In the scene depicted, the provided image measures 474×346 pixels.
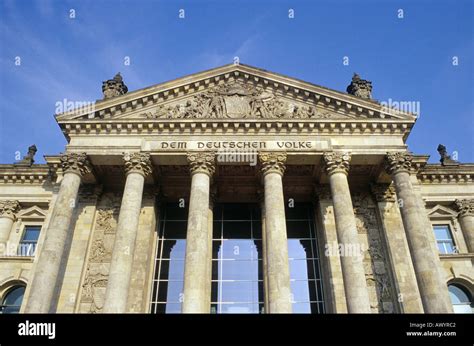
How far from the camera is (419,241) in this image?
66.4ft

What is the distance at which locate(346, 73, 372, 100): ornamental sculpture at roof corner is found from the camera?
25973mm

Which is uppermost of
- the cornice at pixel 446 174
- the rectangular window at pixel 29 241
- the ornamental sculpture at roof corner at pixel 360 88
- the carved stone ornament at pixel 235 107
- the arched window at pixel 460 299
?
the ornamental sculpture at roof corner at pixel 360 88

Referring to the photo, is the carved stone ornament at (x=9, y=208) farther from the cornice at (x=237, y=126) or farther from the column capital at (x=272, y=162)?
the column capital at (x=272, y=162)

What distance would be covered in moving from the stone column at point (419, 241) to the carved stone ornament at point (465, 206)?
685 centimetres

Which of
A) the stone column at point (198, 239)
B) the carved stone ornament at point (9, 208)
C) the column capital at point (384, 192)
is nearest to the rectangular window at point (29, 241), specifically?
the carved stone ornament at point (9, 208)

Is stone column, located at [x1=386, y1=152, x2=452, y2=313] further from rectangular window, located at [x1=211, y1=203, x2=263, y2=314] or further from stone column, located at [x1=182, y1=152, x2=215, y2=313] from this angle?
stone column, located at [x1=182, y1=152, x2=215, y2=313]

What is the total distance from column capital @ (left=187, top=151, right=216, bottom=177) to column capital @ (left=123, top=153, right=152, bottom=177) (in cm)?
231

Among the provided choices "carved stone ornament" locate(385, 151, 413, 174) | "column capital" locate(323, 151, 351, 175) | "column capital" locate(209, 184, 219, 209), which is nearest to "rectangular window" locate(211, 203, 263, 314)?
"column capital" locate(209, 184, 219, 209)

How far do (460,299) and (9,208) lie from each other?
1078 inches

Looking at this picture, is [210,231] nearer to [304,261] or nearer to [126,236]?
[126,236]

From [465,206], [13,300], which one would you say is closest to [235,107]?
[465,206]

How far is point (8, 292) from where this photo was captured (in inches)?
971

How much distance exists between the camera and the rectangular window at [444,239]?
26.1 meters
